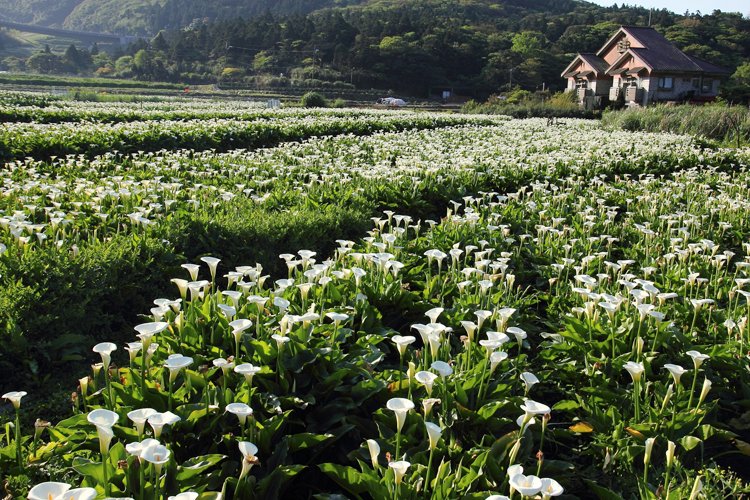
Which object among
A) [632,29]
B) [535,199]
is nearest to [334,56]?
[632,29]

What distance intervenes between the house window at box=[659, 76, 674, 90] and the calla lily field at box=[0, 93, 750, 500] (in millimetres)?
49369

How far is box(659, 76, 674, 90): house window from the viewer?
51.8m

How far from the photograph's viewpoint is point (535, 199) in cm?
905

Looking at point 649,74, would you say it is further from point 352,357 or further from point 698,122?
point 352,357

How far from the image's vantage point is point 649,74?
5091cm

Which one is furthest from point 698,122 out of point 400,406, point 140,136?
point 400,406

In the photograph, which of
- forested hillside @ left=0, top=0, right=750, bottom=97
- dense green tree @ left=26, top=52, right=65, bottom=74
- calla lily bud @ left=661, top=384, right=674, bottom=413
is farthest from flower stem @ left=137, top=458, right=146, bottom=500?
dense green tree @ left=26, top=52, right=65, bottom=74

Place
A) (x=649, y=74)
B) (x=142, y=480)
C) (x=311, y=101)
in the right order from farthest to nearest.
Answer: (x=649, y=74) → (x=311, y=101) → (x=142, y=480)

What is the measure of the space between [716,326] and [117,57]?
120007 millimetres

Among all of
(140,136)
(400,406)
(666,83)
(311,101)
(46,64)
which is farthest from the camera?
(46,64)

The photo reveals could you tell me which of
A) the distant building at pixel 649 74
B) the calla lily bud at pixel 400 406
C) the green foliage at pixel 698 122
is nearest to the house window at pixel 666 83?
the distant building at pixel 649 74

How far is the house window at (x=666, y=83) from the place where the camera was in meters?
51.8

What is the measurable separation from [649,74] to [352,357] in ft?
179

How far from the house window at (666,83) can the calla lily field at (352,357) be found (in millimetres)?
49369
